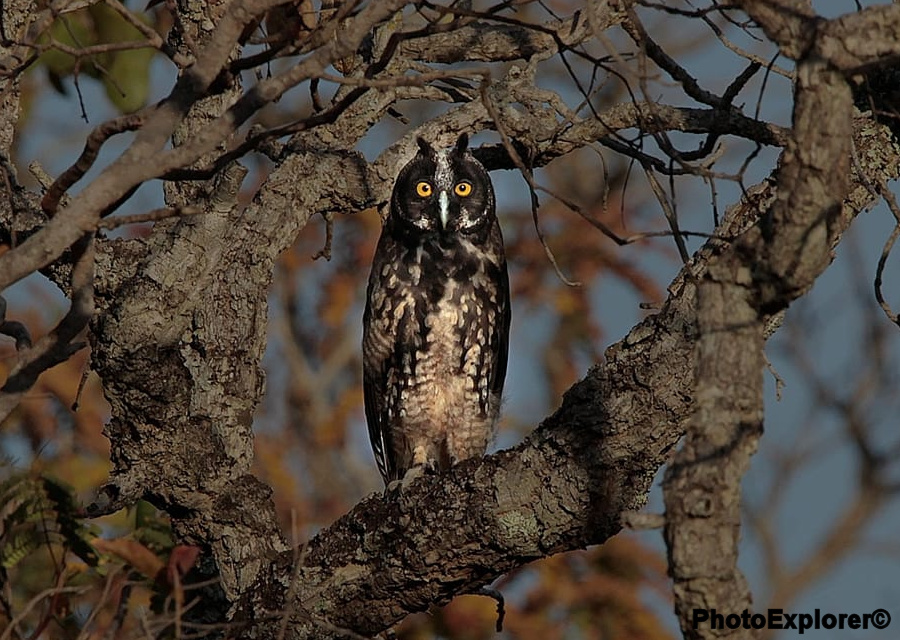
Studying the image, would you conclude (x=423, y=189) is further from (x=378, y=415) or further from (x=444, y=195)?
(x=378, y=415)

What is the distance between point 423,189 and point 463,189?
16 cm

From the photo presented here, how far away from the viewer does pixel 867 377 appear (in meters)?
9.55

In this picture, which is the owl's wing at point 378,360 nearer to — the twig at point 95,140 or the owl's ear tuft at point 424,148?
the owl's ear tuft at point 424,148

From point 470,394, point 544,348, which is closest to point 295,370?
point 544,348

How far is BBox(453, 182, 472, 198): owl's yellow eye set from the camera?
A: 16.3ft

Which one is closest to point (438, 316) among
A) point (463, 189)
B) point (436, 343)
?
point (436, 343)

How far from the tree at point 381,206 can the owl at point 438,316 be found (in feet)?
1.55

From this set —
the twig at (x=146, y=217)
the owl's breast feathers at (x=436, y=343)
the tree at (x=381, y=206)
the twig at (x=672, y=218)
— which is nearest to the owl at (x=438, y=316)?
the owl's breast feathers at (x=436, y=343)

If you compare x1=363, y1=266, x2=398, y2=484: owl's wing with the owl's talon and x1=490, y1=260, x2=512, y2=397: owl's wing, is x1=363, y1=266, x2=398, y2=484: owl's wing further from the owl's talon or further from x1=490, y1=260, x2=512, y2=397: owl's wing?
x1=490, y1=260, x2=512, y2=397: owl's wing

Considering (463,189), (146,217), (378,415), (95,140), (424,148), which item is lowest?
(146,217)

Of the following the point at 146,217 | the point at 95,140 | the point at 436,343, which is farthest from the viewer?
the point at 436,343

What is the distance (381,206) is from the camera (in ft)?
14.0

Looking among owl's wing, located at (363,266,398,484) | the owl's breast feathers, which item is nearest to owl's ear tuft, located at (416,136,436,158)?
the owl's breast feathers

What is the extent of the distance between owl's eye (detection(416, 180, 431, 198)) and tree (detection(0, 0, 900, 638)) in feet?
1.46
